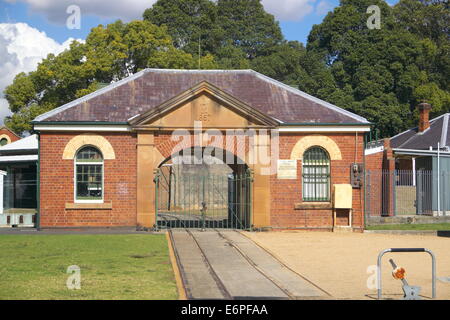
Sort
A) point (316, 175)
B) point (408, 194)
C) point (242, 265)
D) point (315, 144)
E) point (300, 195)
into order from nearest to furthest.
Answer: point (242, 265), point (300, 195), point (315, 144), point (316, 175), point (408, 194)

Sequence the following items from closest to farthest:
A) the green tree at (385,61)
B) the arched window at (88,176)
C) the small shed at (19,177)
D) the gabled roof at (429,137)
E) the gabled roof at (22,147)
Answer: the arched window at (88,176), the small shed at (19,177), the gabled roof at (429,137), the gabled roof at (22,147), the green tree at (385,61)

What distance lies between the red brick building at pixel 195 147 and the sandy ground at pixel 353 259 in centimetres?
150

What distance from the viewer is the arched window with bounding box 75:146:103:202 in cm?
2398

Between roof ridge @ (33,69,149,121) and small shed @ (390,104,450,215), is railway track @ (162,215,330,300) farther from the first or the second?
small shed @ (390,104,450,215)

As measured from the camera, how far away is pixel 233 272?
48.3 feet

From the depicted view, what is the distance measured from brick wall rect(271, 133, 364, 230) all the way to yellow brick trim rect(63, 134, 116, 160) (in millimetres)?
5870

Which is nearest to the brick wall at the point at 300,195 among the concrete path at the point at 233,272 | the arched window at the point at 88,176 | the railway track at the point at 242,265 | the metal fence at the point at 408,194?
the railway track at the point at 242,265

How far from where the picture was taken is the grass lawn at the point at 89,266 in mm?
11688

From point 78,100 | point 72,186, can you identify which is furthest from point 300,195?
point 78,100

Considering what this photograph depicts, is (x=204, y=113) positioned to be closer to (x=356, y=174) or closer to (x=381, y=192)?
(x=356, y=174)

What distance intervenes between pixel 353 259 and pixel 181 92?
9.59 metres

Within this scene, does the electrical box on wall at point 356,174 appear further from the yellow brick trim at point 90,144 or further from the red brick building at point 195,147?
the yellow brick trim at point 90,144

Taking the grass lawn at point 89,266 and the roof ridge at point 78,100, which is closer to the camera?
the grass lawn at point 89,266

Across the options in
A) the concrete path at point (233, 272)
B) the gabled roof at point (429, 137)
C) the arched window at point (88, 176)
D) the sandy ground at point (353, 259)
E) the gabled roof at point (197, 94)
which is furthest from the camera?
the gabled roof at point (429, 137)
